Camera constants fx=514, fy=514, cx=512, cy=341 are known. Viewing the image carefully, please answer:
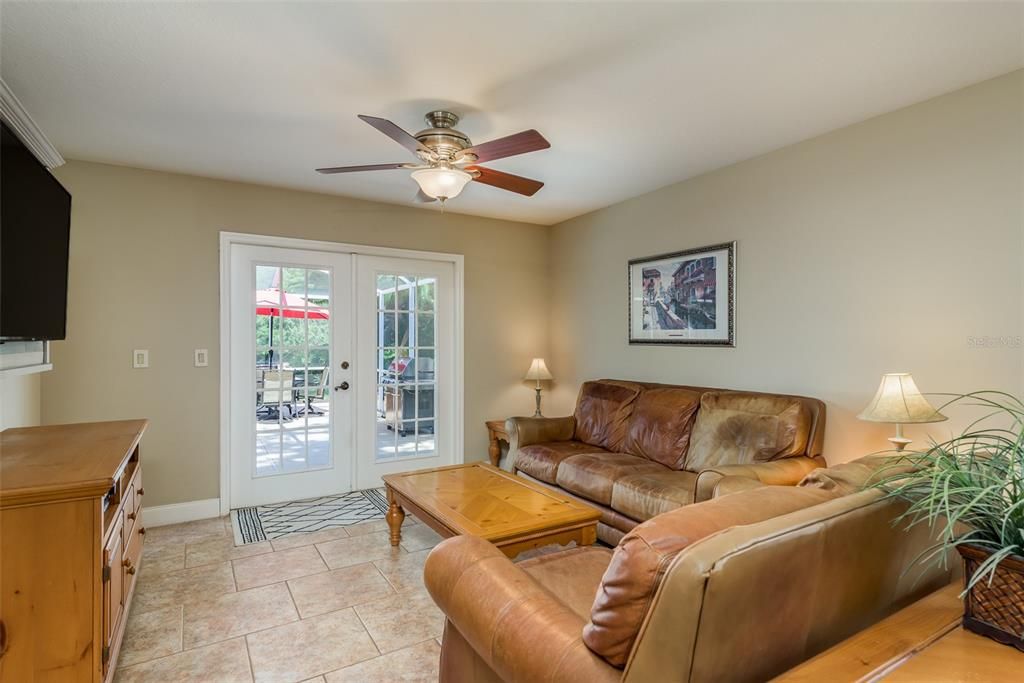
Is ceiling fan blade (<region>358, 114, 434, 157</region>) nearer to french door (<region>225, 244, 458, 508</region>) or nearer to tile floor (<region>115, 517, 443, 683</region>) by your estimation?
french door (<region>225, 244, 458, 508</region>)

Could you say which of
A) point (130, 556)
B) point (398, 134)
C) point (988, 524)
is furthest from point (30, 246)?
point (988, 524)

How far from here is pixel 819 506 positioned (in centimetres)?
113

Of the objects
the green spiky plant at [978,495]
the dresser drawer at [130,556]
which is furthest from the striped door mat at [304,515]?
the green spiky plant at [978,495]

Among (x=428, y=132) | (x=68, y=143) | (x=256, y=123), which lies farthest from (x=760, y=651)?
(x=68, y=143)

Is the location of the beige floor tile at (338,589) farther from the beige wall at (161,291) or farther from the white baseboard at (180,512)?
the beige wall at (161,291)

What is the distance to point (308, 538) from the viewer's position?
3.22 m

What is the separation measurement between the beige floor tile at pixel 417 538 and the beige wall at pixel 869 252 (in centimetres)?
202

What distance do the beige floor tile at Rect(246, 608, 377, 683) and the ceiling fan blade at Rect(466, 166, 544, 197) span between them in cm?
219

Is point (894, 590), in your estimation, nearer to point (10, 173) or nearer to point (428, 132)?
point (428, 132)

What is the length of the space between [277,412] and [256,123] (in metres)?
2.12

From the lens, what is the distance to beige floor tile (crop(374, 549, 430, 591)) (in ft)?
8.64

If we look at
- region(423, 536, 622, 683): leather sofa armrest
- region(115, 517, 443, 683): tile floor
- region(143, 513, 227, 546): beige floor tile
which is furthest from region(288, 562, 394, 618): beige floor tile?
region(423, 536, 622, 683): leather sofa armrest

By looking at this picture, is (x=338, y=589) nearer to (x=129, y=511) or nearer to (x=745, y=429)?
(x=129, y=511)

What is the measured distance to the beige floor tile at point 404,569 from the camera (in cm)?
263
